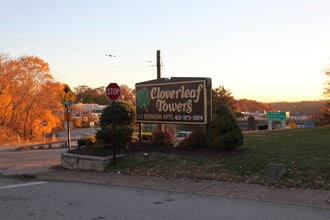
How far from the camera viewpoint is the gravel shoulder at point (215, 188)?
21.5 feet

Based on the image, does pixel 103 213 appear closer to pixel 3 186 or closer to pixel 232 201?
pixel 232 201

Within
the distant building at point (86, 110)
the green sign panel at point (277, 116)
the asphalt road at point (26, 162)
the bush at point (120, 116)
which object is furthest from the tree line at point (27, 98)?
the distant building at point (86, 110)

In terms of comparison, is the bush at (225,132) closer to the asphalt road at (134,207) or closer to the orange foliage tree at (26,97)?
the asphalt road at (134,207)

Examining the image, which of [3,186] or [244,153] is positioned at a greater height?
[244,153]

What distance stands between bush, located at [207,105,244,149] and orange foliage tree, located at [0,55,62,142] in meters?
38.3

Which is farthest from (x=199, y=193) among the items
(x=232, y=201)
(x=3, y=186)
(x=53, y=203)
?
(x=3, y=186)

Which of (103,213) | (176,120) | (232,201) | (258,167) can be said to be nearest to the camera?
(103,213)

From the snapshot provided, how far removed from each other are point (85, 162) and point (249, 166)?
6.54m

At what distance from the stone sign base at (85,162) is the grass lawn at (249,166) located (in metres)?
0.47

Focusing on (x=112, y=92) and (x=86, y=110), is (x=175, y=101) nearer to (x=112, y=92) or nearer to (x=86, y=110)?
(x=112, y=92)

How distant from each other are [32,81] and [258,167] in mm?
44058

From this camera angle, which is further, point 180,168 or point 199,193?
point 180,168

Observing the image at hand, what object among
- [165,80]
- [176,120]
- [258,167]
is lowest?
[258,167]

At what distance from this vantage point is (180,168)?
1012 cm
